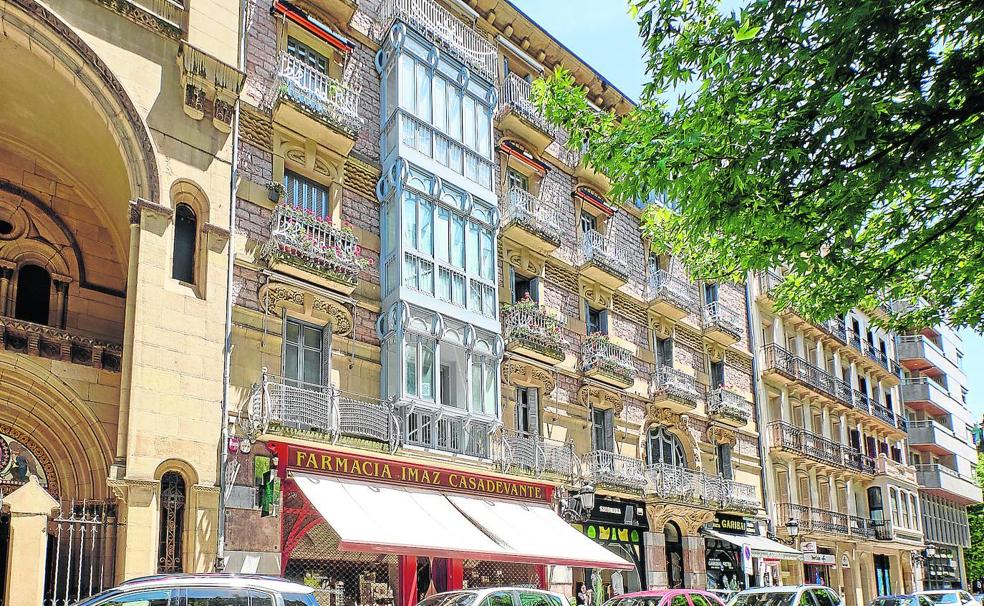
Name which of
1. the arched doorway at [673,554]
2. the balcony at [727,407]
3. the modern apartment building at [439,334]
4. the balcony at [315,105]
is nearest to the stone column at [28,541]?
the modern apartment building at [439,334]

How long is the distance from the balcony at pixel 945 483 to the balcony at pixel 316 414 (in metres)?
41.0

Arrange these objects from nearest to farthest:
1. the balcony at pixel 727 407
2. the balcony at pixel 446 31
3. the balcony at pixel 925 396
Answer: the balcony at pixel 446 31, the balcony at pixel 727 407, the balcony at pixel 925 396

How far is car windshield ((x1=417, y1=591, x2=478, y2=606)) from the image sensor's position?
41.1 feet

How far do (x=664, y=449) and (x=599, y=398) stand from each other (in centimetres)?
404

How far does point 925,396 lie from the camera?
50750 millimetres

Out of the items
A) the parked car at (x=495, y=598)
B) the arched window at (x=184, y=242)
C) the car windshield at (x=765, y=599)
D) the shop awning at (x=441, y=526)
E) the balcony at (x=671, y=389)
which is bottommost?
the car windshield at (x=765, y=599)

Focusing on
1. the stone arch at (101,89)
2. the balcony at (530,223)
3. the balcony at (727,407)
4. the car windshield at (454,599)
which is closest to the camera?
the car windshield at (454,599)

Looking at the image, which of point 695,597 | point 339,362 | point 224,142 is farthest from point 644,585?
point 224,142

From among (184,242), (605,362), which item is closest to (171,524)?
(184,242)

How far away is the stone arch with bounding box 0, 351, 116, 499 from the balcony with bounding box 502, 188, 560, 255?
10.8m

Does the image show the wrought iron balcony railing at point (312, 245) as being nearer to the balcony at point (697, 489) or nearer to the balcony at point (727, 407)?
the balcony at point (697, 489)

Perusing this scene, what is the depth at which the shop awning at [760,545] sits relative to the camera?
27156 millimetres

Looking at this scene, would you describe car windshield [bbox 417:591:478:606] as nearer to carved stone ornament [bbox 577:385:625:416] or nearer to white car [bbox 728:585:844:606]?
white car [bbox 728:585:844:606]

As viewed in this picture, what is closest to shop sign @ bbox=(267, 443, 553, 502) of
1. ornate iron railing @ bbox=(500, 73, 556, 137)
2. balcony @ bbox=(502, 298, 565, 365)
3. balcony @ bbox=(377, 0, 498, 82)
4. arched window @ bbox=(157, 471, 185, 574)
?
arched window @ bbox=(157, 471, 185, 574)
